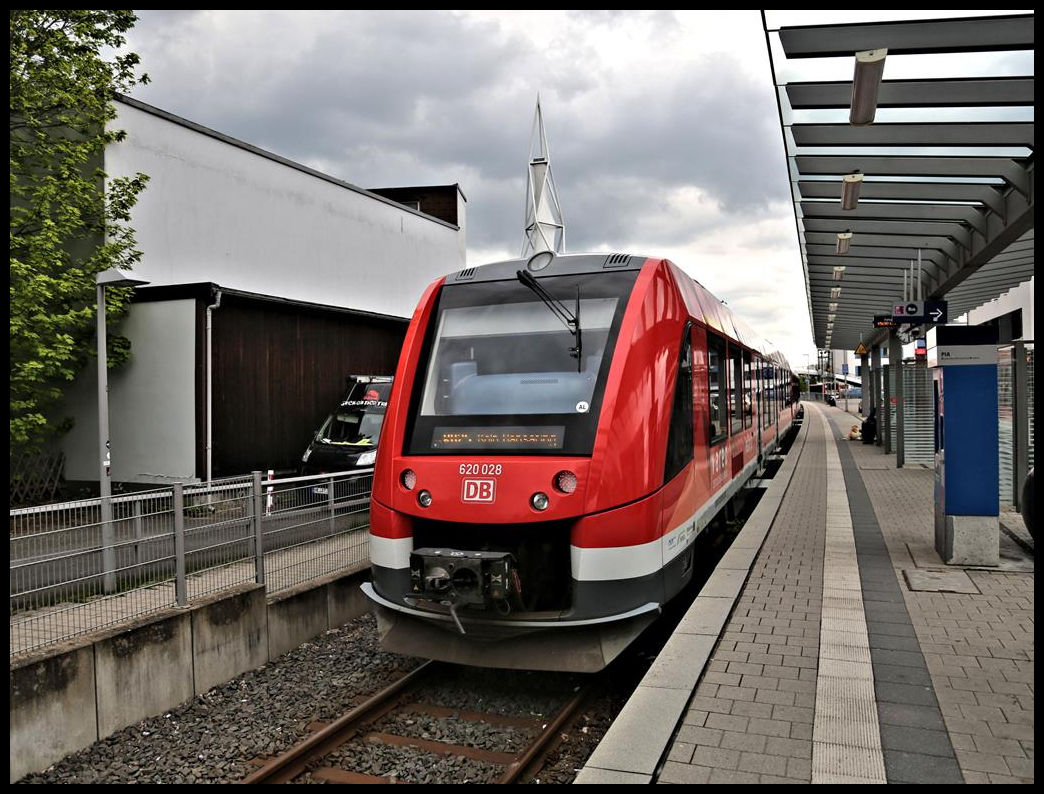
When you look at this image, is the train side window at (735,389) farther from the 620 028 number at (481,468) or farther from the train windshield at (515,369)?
the 620 028 number at (481,468)

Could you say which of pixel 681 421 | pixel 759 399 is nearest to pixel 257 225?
pixel 759 399

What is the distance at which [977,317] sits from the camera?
3634 cm

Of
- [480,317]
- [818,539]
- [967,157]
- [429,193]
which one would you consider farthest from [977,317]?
[480,317]

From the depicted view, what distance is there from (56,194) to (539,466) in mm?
9506

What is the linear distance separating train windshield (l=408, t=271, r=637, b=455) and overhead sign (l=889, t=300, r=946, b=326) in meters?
11.2

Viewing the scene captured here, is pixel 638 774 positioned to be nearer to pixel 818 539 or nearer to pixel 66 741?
pixel 66 741

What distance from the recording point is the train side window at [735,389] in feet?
30.1

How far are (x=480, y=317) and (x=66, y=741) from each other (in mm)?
3941

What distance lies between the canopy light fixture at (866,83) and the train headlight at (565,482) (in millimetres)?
4508

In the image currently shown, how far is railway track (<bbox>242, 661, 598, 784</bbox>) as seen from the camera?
4.59m

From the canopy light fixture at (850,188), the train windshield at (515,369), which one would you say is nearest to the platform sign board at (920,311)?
the canopy light fixture at (850,188)

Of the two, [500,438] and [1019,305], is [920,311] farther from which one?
[1019,305]

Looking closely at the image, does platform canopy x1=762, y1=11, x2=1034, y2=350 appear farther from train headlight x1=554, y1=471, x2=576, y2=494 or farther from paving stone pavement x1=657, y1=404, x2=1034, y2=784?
train headlight x1=554, y1=471, x2=576, y2=494

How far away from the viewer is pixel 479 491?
5.35m
